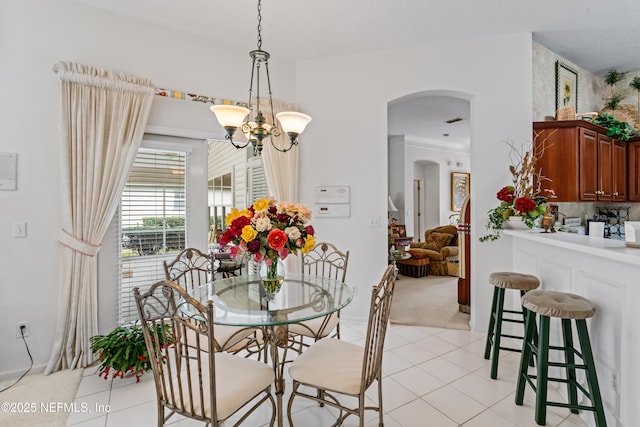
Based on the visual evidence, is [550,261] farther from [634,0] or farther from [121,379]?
[121,379]

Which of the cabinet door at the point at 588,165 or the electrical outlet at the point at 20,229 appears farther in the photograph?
the cabinet door at the point at 588,165

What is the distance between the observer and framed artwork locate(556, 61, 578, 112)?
3.71 m

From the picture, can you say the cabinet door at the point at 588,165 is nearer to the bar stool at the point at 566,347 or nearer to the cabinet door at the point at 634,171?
the cabinet door at the point at 634,171

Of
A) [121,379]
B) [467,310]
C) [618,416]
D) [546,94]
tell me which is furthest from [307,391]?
[546,94]

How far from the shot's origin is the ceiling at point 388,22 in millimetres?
2762

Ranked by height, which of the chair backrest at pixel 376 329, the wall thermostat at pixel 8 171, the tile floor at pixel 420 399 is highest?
the wall thermostat at pixel 8 171

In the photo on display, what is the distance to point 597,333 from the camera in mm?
1888

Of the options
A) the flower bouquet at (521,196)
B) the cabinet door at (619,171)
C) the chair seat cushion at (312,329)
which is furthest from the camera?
the cabinet door at (619,171)

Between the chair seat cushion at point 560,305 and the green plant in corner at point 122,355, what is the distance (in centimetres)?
243

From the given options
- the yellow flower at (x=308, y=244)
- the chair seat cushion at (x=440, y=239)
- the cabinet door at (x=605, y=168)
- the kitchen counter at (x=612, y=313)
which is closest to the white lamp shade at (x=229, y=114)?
the yellow flower at (x=308, y=244)

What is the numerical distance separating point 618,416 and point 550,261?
3.49 ft

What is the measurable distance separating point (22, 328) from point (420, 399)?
309cm

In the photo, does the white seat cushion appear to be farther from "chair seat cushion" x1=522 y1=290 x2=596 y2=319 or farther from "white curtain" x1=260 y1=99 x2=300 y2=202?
"white curtain" x1=260 y1=99 x2=300 y2=202

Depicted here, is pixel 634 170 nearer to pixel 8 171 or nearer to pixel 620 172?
pixel 620 172
